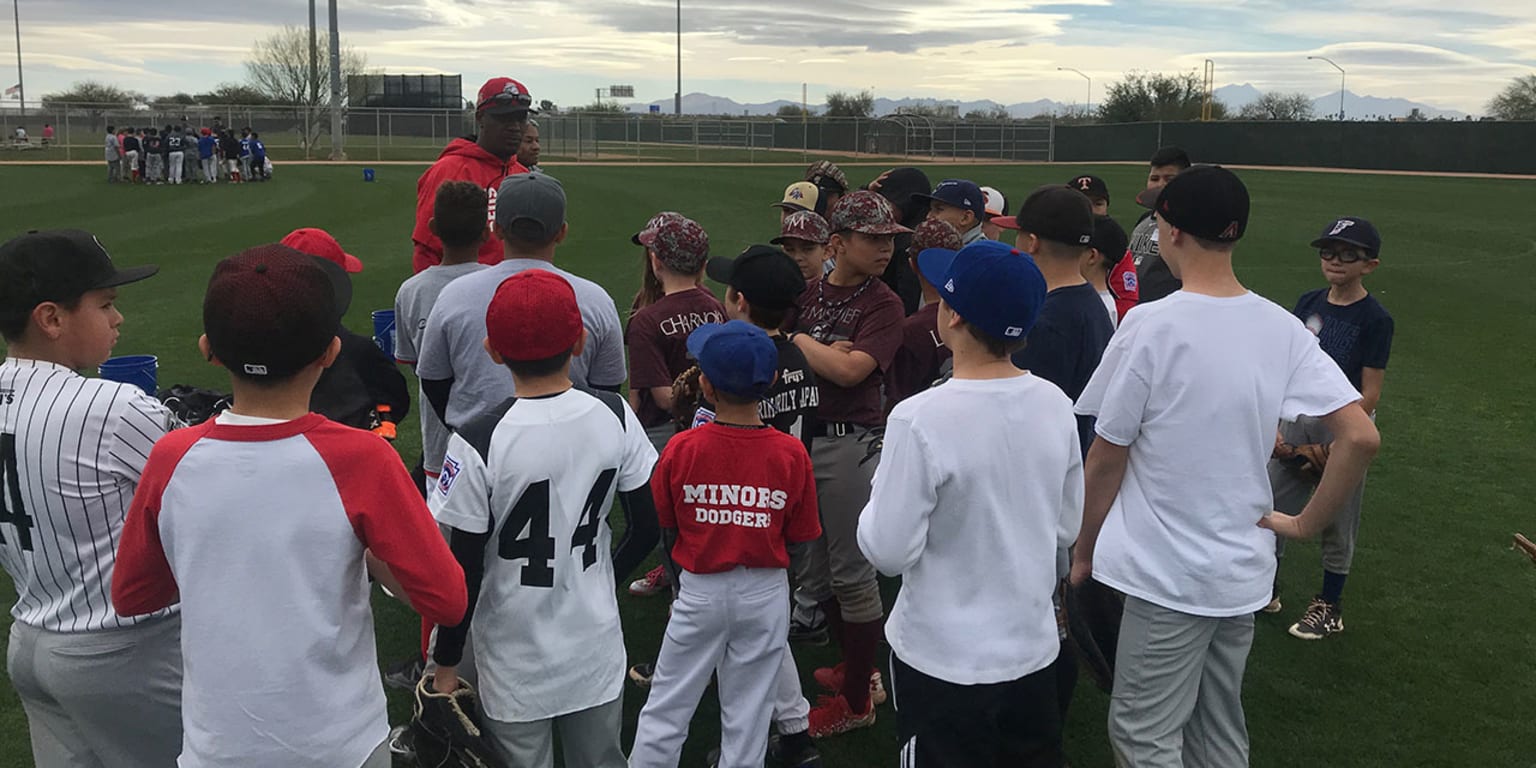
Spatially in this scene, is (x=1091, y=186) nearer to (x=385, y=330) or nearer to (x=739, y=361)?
(x=739, y=361)

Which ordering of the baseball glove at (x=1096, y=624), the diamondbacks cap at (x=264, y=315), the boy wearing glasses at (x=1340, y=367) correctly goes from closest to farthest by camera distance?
the diamondbacks cap at (x=264, y=315) → the baseball glove at (x=1096, y=624) → the boy wearing glasses at (x=1340, y=367)

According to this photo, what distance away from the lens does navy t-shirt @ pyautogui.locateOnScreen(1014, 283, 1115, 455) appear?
4.07 meters

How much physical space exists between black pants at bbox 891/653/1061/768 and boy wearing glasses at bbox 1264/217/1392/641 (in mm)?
2547

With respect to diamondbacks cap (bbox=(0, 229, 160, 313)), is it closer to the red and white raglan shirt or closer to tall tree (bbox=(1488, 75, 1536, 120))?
the red and white raglan shirt

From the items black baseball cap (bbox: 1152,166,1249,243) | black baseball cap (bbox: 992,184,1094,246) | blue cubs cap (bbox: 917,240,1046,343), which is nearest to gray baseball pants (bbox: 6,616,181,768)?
blue cubs cap (bbox: 917,240,1046,343)

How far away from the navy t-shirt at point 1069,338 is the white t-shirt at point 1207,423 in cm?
93

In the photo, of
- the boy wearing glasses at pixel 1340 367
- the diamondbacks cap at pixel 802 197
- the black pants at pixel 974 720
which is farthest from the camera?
the diamondbacks cap at pixel 802 197

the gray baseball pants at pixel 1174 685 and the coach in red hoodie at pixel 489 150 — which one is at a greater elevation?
the coach in red hoodie at pixel 489 150

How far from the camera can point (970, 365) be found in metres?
2.93

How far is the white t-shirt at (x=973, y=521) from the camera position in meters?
2.81

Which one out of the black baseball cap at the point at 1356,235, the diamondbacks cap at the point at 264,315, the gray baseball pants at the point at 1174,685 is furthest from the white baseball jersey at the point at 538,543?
the black baseball cap at the point at 1356,235

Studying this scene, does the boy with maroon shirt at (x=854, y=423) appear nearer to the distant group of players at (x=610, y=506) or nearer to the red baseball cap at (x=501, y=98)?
the distant group of players at (x=610, y=506)

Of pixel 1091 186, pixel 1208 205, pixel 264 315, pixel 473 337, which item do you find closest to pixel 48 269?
pixel 264 315

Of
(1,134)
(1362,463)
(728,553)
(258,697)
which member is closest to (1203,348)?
(1362,463)
